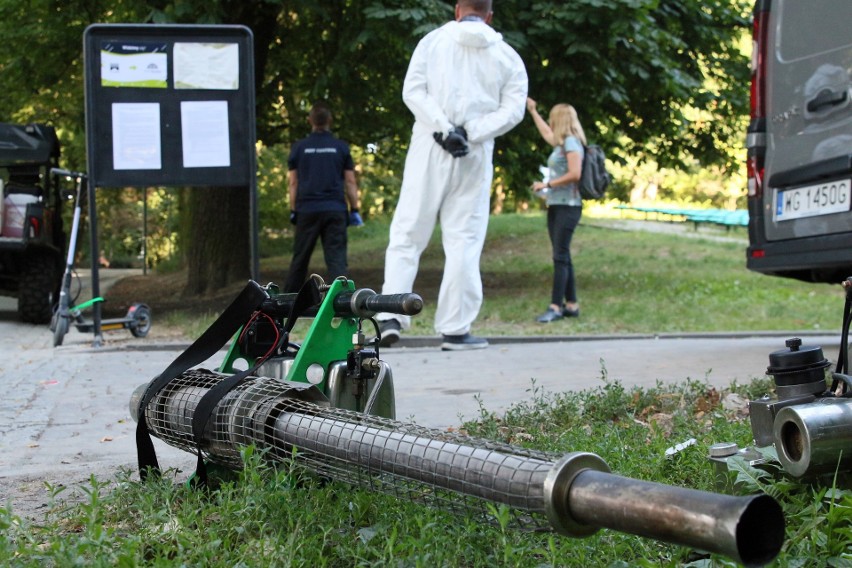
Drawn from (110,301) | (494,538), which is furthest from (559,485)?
(110,301)

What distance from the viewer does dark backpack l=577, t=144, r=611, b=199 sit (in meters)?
9.89

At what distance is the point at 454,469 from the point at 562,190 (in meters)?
7.77

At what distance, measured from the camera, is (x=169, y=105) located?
8.52 metres

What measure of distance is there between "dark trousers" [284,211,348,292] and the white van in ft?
14.1

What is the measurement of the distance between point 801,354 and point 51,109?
14896 millimetres

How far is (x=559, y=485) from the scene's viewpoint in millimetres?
1974

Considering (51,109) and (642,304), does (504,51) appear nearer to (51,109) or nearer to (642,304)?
(642,304)

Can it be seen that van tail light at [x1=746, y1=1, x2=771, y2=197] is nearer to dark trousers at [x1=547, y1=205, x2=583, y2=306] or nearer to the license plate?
the license plate

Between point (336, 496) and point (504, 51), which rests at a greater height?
point (504, 51)

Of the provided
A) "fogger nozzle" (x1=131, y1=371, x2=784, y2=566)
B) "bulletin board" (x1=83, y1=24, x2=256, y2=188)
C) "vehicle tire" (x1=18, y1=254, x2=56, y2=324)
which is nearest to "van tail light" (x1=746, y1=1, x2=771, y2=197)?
"bulletin board" (x1=83, y1=24, x2=256, y2=188)

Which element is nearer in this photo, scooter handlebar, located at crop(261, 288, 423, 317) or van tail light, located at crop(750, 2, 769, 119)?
scooter handlebar, located at crop(261, 288, 423, 317)

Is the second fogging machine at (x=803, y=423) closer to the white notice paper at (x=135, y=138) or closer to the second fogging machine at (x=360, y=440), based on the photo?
the second fogging machine at (x=360, y=440)

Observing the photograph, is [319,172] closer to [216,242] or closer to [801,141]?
[216,242]

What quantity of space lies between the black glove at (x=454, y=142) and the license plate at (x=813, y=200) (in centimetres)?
205
